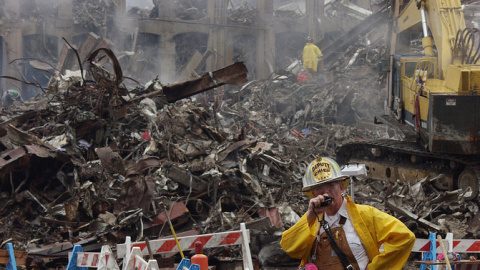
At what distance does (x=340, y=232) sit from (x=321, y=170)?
1.20 feet

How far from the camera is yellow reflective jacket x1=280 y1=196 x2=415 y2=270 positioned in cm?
318

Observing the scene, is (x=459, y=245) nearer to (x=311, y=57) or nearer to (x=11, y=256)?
(x=11, y=256)

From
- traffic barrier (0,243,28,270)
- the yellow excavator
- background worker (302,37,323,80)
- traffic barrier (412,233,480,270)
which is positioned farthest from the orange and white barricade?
background worker (302,37,323,80)

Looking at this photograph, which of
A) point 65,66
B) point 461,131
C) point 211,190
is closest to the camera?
point 211,190

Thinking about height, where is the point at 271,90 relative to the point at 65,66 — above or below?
below

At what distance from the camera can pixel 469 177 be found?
9406mm

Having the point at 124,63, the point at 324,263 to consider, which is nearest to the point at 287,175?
the point at 324,263

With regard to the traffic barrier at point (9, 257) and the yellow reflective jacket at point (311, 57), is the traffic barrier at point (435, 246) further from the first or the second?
the yellow reflective jacket at point (311, 57)

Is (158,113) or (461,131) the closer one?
(461,131)

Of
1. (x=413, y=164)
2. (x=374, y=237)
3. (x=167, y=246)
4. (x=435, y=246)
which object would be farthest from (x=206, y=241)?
(x=413, y=164)

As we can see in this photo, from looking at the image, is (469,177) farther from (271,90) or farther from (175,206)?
(271,90)

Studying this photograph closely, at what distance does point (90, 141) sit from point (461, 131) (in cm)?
622

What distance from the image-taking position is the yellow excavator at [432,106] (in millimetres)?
8812

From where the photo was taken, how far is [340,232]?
3322 millimetres
